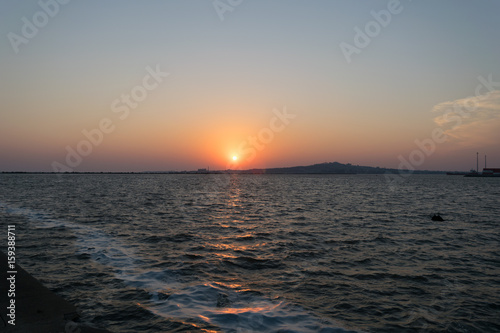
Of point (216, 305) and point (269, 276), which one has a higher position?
point (216, 305)

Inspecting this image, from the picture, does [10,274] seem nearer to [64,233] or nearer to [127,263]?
[127,263]

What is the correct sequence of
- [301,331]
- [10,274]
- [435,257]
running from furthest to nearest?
[435,257], [10,274], [301,331]

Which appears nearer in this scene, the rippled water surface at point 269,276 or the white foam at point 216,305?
the white foam at point 216,305

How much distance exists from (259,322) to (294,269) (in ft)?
20.7

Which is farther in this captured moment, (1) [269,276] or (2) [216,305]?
(1) [269,276]

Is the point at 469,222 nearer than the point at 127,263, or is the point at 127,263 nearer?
the point at 127,263

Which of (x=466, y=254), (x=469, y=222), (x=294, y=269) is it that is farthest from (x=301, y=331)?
(x=469, y=222)

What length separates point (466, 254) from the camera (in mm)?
19922

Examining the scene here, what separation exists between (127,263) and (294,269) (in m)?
8.53

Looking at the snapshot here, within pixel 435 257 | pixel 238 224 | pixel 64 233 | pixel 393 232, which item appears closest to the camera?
pixel 435 257

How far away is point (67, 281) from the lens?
1338 cm

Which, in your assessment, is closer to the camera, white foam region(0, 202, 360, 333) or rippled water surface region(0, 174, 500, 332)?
white foam region(0, 202, 360, 333)

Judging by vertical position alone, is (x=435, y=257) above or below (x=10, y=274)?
below

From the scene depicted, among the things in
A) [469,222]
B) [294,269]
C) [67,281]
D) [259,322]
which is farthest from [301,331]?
[469,222]
